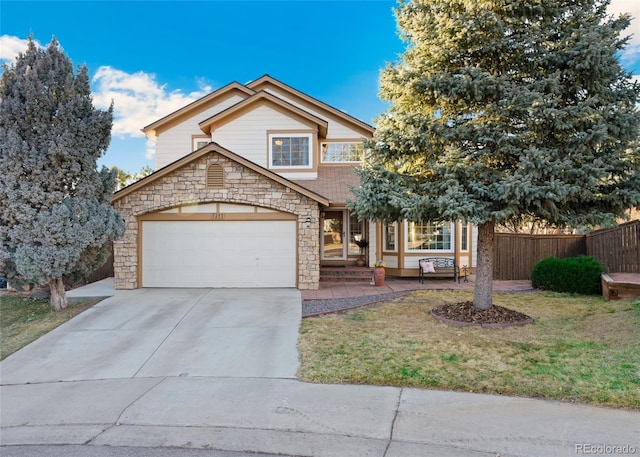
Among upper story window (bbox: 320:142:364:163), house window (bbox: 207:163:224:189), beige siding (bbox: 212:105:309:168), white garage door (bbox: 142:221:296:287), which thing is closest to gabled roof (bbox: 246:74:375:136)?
upper story window (bbox: 320:142:364:163)

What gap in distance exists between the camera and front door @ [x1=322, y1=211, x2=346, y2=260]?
1432cm

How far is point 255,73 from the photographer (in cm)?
1653

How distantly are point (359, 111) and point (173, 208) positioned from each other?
8.79 meters

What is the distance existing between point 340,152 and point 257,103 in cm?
371

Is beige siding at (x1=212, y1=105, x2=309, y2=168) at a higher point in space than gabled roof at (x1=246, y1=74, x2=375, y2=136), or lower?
lower

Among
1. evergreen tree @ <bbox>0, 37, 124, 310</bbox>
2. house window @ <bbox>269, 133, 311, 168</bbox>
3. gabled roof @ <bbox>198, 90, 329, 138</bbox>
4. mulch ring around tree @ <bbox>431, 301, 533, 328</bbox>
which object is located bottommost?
mulch ring around tree @ <bbox>431, 301, 533, 328</bbox>

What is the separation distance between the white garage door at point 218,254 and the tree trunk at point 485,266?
528 centimetres

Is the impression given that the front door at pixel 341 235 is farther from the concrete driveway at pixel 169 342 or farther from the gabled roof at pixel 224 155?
the concrete driveway at pixel 169 342

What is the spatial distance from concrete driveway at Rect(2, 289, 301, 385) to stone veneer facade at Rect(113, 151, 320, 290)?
4.60 ft

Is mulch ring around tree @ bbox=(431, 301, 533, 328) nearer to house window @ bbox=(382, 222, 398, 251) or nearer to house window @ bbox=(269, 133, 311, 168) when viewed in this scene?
house window @ bbox=(382, 222, 398, 251)

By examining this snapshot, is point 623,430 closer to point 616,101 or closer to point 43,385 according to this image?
point 616,101

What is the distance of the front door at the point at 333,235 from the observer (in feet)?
47.0

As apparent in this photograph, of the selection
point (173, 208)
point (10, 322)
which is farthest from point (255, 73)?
point (10, 322)

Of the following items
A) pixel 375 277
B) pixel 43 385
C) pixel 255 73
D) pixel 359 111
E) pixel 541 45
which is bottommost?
pixel 43 385
